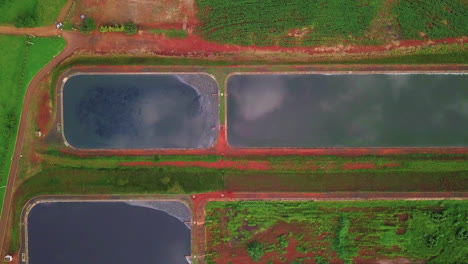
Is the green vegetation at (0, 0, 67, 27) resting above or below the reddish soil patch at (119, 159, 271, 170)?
above

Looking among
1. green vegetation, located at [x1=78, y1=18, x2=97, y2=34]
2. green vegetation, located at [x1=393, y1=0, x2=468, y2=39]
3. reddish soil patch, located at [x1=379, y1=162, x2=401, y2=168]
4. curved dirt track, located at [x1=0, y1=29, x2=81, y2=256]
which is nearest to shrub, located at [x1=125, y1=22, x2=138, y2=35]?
green vegetation, located at [x1=78, y1=18, x2=97, y2=34]

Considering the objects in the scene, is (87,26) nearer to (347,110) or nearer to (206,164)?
(206,164)

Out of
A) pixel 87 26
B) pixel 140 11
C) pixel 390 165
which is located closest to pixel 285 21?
pixel 140 11

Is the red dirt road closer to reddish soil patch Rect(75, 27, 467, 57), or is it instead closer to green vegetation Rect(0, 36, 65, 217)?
reddish soil patch Rect(75, 27, 467, 57)

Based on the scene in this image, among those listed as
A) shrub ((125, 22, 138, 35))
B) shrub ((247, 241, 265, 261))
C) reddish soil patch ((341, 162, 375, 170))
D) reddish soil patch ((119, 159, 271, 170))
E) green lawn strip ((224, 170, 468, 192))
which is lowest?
shrub ((247, 241, 265, 261))

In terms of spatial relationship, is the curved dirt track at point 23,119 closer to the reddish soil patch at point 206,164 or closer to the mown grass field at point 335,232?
the reddish soil patch at point 206,164

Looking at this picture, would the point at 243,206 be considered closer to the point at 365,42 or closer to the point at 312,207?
the point at 312,207
